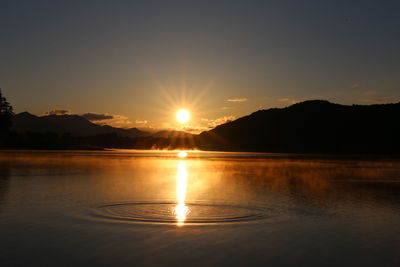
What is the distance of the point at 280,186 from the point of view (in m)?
27.4

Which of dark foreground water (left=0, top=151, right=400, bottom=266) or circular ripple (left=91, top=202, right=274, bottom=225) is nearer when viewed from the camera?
dark foreground water (left=0, top=151, right=400, bottom=266)

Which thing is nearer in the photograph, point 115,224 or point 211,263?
point 211,263

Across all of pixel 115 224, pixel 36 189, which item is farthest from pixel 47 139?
pixel 115 224

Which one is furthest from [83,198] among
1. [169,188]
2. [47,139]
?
[47,139]

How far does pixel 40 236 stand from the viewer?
39.0ft

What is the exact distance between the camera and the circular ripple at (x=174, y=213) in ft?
48.4

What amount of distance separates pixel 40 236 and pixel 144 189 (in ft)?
42.0

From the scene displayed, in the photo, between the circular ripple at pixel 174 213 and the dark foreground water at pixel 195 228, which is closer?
the dark foreground water at pixel 195 228

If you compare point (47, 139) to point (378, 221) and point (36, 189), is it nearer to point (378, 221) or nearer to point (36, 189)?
point (36, 189)

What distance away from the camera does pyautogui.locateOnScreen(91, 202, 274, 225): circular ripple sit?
14742mm

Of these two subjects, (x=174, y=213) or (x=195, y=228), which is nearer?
(x=195, y=228)

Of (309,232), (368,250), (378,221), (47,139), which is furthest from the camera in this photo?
(47,139)

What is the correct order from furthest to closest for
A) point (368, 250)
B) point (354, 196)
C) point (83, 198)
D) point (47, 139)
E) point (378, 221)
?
1. point (47, 139)
2. point (354, 196)
3. point (83, 198)
4. point (378, 221)
5. point (368, 250)

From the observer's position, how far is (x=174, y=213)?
16.1 metres
